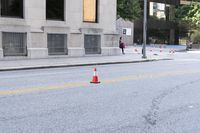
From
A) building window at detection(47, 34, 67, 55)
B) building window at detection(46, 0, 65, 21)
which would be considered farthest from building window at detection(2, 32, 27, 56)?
building window at detection(46, 0, 65, 21)

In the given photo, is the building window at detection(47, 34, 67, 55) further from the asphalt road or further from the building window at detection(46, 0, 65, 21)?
the asphalt road

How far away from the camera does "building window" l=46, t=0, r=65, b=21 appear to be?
104ft

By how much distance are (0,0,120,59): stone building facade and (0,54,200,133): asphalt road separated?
1430 cm

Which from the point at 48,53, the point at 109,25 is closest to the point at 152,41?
the point at 109,25

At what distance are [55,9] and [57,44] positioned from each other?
2.75m

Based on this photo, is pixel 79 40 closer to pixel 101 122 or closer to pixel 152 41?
pixel 101 122

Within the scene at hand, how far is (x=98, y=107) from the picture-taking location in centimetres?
998

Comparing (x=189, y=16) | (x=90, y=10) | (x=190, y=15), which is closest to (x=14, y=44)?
(x=90, y=10)

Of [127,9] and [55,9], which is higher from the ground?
[127,9]

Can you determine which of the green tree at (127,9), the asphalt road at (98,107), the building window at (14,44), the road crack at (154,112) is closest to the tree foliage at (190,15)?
the green tree at (127,9)

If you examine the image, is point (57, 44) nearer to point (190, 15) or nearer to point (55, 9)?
point (55, 9)

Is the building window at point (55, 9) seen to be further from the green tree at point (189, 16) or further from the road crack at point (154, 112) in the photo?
the green tree at point (189, 16)

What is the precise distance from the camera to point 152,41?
249 feet

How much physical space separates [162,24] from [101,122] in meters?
70.6
